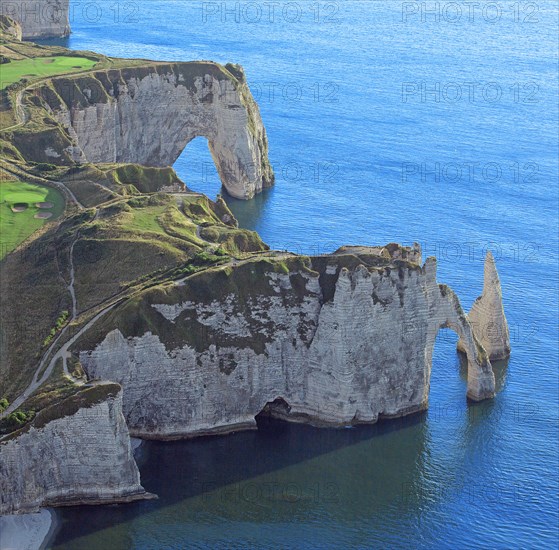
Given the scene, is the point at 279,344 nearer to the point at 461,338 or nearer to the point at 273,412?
the point at 273,412

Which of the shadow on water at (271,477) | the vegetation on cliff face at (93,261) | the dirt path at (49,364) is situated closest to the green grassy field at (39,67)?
the vegetation on cliff face at (93,261)

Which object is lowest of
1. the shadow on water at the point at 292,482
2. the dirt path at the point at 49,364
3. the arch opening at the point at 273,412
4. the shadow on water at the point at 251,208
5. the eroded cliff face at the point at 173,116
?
the shadow on water at the point at 292,482

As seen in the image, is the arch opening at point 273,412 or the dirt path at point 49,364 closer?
the dirt path at point 49,364

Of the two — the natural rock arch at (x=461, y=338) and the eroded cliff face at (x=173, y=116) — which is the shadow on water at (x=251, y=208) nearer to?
the eroded cliff face at (x=173, y=116)

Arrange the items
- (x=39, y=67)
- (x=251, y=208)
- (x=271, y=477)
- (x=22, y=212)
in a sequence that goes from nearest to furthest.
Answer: (x=271, y=477)
(x=22, y=212)
(x=251, y=208)
(x=39, y=67)

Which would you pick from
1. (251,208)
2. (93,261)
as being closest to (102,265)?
(93,261)

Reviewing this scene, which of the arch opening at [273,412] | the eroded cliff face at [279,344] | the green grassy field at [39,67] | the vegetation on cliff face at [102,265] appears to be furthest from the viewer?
the green grassy field at [39,67]

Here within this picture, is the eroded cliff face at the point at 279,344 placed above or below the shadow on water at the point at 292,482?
above

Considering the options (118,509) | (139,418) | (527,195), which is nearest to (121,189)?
(139,418)

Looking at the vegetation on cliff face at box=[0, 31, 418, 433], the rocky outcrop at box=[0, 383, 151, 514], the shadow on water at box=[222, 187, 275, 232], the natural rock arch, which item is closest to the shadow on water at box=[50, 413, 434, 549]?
the rocky outcrop at box=[0, 383, 151, 514]
